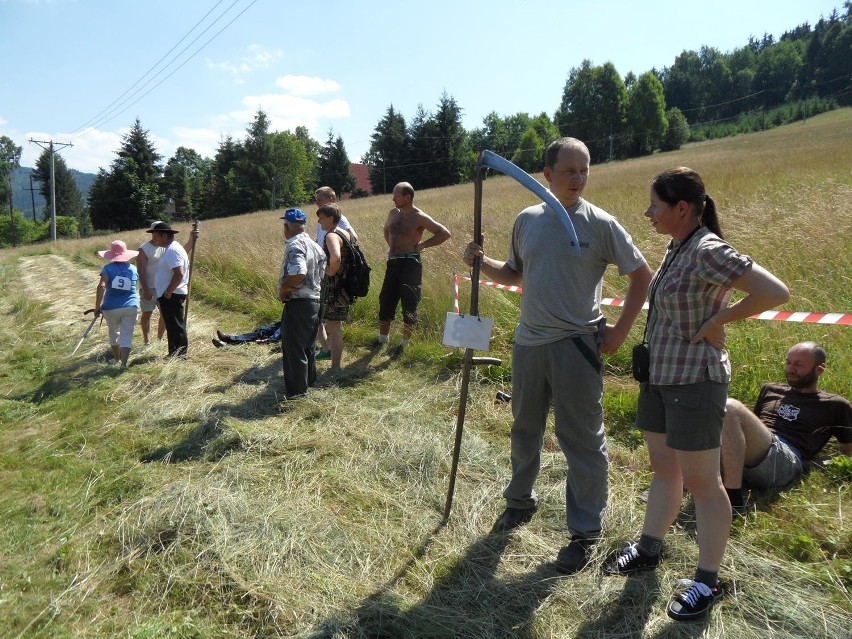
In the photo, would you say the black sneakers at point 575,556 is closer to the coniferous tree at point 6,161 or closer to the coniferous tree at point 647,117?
the coniferous tree at point 647,117

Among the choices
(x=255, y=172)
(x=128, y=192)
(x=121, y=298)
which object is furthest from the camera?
(x=255, y=172)

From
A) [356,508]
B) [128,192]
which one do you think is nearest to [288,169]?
[128,192]

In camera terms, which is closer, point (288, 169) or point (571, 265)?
point (571, 265)

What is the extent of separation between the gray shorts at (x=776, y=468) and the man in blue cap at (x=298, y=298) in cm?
→ 358

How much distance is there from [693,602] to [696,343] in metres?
1.08

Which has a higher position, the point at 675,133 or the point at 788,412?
the point at 675,133

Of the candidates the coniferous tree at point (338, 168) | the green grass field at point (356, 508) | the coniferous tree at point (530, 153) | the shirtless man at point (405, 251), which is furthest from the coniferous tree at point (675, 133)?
the shirtless man at point (405, 251)

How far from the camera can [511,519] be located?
331cm

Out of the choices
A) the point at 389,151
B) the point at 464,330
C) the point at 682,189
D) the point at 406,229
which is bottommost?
the point at 464,330

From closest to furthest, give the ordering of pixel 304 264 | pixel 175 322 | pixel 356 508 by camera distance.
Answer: pixel 356 508, pixel 304 264, pixel 175 322

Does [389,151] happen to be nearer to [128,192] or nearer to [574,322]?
[128,192]

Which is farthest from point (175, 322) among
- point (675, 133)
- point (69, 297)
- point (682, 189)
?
point (675, 133)

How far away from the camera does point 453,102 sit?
62281mm

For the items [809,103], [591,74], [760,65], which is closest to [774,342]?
[591,74]
